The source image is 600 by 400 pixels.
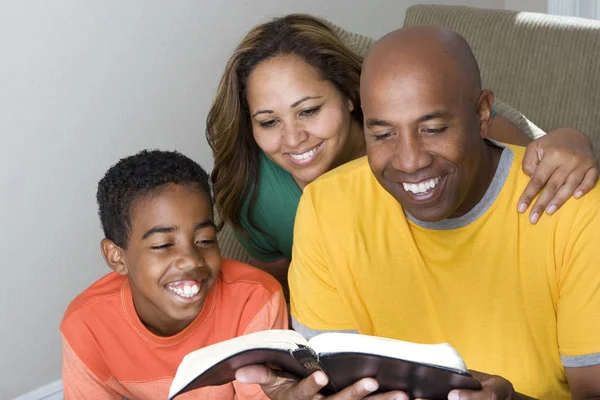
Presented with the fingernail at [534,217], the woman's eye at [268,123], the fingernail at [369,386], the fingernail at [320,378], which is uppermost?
the woman's eye at [268,123]

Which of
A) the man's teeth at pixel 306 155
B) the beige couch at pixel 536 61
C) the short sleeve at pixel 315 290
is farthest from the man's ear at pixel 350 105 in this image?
the short sleeve at pixel 315 290

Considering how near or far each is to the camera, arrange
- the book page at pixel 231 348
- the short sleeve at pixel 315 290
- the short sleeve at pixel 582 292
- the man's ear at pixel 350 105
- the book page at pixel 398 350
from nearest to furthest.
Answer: the book page at pixel 398 350 → the book page at pixel 231 348 → the short sleeve at pixel 582 292 → the short sleeve at pixel 315 290 → the man's ear at pixel 350 105

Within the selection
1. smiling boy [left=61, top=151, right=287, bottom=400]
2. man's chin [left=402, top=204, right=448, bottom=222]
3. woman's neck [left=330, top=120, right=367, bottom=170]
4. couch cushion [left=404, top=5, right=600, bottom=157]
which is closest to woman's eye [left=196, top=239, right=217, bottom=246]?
smiling boy [left=61, top=151, right=287, bottom=400]

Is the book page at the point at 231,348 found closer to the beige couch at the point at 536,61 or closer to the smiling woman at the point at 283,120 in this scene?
the smiling woman at the point at 283,120

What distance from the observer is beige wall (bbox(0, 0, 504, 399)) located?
2395 mm

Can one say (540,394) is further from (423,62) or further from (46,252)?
(46,252)

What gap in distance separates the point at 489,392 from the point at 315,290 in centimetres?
45

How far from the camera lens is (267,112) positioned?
6.49ft

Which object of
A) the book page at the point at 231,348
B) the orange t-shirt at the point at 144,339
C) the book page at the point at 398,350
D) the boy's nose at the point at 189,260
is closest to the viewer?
the book page at the point at 398,350

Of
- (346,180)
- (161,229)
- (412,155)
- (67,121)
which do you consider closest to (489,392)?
(412,155)

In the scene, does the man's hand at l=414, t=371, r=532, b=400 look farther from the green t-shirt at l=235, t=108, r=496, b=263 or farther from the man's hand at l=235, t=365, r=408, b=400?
the green t-shirt at l=235, t=108, r=496, b=263

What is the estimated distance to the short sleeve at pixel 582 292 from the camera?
140 centimetres

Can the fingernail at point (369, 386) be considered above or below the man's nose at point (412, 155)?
below

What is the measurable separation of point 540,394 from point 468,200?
362 mm
